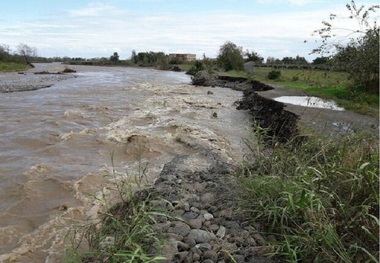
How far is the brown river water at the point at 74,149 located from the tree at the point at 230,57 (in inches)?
1246

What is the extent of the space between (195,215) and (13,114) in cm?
1226

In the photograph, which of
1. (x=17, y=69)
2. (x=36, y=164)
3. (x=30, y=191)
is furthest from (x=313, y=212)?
(x=17, y=69)

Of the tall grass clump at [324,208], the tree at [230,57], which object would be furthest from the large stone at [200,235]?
the tree at [230,57]

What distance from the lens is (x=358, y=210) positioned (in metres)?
3.85

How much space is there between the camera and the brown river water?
5.60 m

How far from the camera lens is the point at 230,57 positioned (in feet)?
167

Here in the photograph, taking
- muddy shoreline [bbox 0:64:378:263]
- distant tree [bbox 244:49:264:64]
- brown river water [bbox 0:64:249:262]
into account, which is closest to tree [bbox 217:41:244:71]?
distant tree [bbox 244:49:264:64]

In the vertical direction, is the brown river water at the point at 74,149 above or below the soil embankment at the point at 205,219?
below

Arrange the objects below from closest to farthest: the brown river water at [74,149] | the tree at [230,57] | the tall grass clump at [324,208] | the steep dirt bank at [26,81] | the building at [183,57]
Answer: the tall grass clump at [324,208], the brown river water at [74,149], the steep dirt bank at [26,81], the tree at [230,57], the building at [183,57]

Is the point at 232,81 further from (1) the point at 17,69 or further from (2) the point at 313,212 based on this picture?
(1) the point at 17,69

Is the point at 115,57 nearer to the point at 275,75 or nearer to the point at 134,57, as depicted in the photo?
the point at 134,57

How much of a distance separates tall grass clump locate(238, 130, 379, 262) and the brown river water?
2079mm

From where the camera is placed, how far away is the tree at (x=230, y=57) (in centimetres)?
5003

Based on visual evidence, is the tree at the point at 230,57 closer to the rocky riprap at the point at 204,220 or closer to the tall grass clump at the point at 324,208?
the rocky riprap at the point at 204,220
